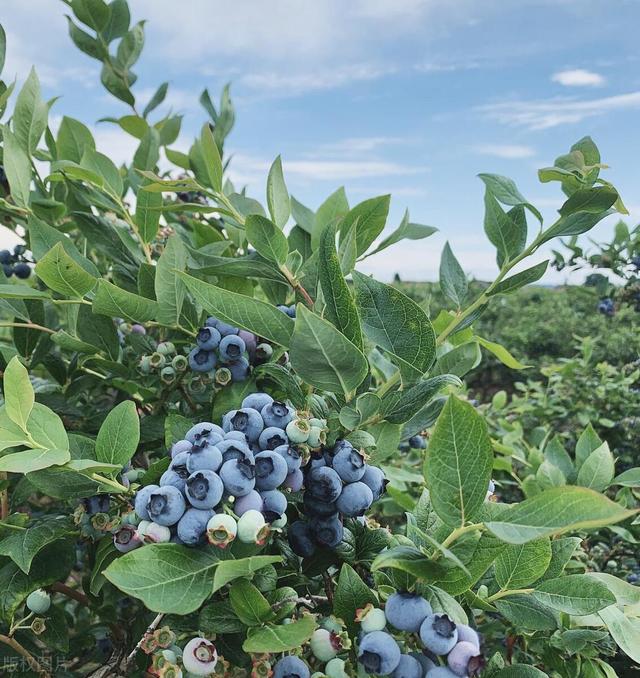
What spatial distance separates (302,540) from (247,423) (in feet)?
0.68

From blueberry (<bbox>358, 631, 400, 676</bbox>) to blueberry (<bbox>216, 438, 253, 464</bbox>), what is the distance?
260mm

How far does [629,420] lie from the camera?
3260 millimetres

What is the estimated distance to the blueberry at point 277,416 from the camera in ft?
2.91

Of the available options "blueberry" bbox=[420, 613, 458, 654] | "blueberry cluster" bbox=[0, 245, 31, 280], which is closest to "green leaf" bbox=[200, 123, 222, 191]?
"blueberry" bbox=[420, 613, 458, 654]

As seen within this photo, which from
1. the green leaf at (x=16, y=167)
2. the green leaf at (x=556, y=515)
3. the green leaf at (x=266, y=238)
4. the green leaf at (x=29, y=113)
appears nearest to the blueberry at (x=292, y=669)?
the green leaf at (x=556, y=515)

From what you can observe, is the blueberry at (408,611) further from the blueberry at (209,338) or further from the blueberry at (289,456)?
the blueberry at (209,338)

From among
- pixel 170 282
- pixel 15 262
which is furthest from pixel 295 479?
pixel 15 262

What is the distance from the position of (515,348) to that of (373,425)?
313 inches

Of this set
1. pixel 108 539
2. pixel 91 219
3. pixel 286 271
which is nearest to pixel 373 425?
pixel 286 271

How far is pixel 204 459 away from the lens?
2.58ft

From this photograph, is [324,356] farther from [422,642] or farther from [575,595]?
[575,595]

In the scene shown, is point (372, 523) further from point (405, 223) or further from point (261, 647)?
point (405, 223)

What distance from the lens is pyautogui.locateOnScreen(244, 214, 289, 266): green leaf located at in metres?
1.05

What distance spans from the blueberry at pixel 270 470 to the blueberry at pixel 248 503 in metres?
0.02
